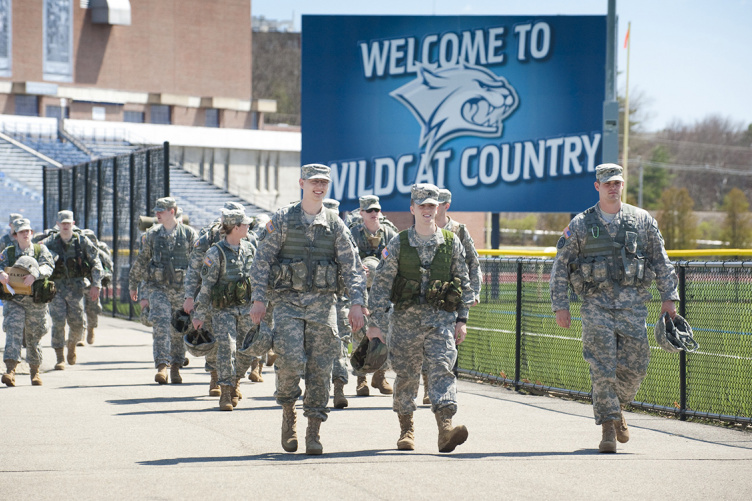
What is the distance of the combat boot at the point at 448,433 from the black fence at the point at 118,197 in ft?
51.0

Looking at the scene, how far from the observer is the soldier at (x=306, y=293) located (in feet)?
27.9

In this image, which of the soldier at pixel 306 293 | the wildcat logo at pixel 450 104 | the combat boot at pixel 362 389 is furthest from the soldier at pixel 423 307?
the wildcat logo at pixel 450 104

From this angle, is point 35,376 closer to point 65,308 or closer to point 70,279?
point 65,308

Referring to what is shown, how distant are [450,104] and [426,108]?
0.66m

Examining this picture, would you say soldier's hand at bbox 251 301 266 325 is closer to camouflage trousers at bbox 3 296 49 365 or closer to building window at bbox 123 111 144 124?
camouflage trousers at bbox 3 296 49 365

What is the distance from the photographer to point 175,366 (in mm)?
14039

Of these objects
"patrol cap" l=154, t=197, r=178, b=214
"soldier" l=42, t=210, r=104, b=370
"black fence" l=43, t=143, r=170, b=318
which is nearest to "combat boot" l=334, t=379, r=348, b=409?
"patrol cap" l=154, t=197, r=178, b=214

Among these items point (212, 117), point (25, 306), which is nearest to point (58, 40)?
point (212, 117)


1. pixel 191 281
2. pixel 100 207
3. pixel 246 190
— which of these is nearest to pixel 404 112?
pixel 100 207

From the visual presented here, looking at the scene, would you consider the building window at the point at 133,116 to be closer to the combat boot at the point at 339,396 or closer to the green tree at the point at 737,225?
the green tree at the point at 737,225

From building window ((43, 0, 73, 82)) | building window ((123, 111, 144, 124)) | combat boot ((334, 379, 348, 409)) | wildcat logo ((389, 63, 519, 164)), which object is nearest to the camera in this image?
combat boot ((334, 379, 348, 409))

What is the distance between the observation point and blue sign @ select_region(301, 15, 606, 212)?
29.3m

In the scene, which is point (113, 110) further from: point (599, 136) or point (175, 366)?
point (175, 366)

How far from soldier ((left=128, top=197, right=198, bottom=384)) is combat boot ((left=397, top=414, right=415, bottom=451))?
5.85m
